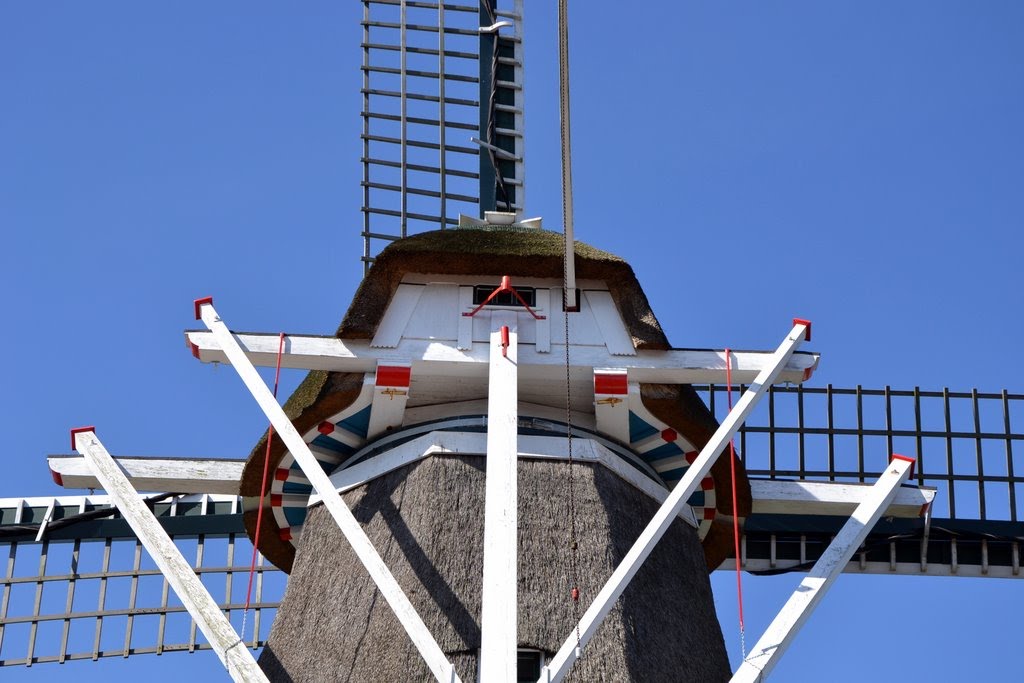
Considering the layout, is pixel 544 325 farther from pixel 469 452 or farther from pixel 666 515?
pixel 666 515

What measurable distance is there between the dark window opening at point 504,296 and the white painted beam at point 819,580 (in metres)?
2.75

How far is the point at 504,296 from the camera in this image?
1435 centimetres

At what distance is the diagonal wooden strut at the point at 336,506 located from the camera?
11.7 m

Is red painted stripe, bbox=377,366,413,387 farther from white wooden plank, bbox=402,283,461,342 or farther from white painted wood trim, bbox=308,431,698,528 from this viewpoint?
white painted wood trim, bbox=308,431,698,528

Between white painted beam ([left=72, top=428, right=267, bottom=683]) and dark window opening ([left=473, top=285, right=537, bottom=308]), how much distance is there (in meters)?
2.83

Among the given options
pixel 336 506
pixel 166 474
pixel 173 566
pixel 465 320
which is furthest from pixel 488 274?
pixel 173 566

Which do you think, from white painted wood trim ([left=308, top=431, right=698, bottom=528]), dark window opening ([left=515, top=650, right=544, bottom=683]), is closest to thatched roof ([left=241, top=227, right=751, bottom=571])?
white painted wood trim ([left=308, top=431, right=698, bottom=528])

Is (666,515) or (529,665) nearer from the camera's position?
(529,665)

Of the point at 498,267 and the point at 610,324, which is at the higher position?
the point at 498,267

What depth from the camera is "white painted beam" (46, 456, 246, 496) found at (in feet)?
47.4

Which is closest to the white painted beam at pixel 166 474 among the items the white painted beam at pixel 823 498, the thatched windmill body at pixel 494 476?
the thatched windmill body at pixel 494 476

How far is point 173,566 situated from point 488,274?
3.24 m

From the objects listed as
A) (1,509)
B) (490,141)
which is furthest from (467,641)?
(1,509)

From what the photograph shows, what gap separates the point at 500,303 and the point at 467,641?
110 inches
